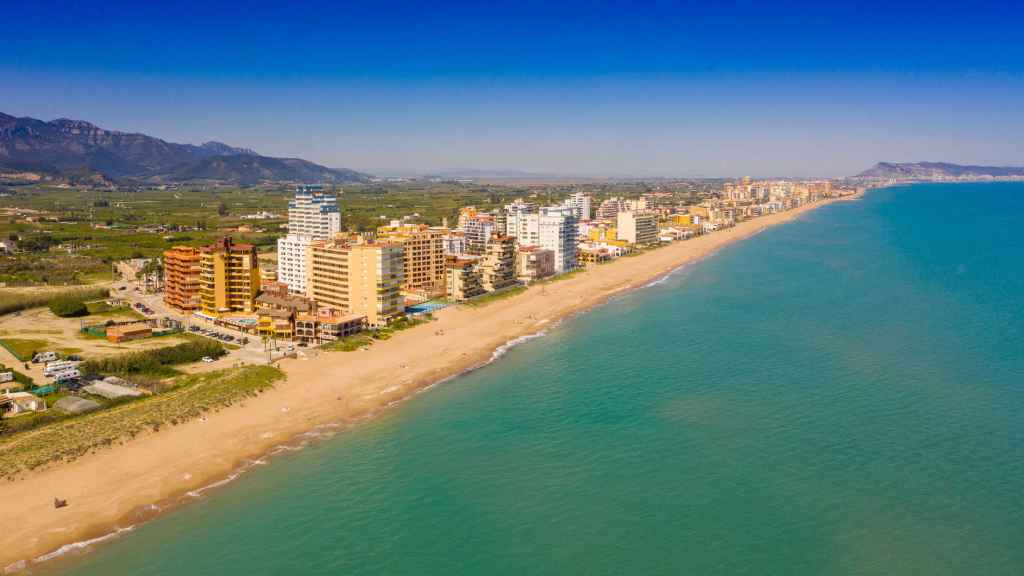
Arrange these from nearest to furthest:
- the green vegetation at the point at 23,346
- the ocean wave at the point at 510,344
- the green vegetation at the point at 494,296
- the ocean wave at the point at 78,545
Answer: the ocean wave at the point at 78,545, the green vegetation at the point at 23,346, the ocean wave at the point at 510,344, the green vegetation at the point at 494,296

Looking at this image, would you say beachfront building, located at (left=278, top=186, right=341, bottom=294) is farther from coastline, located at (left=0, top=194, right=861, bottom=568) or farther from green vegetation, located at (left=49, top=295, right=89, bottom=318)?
coastline, located at (left=0, top=194, right=861, bottom=568)

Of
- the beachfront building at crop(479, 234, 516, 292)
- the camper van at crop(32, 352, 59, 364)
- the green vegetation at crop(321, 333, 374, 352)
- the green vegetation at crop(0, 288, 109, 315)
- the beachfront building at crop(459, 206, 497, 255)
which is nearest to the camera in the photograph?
the camper van at crop(32, 352, 59, 364)

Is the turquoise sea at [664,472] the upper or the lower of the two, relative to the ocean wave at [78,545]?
upper

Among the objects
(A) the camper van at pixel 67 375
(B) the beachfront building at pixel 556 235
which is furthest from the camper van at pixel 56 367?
(B) the beachfront building at pixel 556 235

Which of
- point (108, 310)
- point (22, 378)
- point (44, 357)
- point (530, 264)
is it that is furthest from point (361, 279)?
point (530, 264)

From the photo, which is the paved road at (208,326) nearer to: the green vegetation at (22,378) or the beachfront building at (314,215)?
the green vegetation at (22,378)

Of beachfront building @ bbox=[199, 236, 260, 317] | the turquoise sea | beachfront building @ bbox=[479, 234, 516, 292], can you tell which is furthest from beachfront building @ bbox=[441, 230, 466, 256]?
the turquoise sea

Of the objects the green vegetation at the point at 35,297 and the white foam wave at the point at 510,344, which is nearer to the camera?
the white foam wave at the point at 510,344
